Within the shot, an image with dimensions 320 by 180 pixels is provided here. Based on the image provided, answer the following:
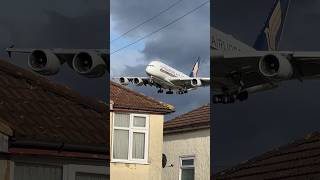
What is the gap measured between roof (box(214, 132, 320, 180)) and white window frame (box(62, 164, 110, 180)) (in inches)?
53.2

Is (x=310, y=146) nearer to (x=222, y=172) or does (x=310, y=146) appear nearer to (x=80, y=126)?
(x=222, y=172)

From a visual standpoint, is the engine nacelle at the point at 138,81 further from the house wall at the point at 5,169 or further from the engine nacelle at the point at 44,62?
the house wall at the point at 5,169

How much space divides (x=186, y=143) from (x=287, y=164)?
5.33m

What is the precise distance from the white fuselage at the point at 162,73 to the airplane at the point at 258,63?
17.2 ft

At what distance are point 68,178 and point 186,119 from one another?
5692 mm

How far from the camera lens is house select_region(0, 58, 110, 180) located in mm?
7137

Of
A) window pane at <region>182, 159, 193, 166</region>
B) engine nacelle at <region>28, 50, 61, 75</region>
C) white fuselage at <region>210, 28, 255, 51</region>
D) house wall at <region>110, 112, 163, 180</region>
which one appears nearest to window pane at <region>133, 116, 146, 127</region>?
house wall at <region>110, 112, 163, 180</region>

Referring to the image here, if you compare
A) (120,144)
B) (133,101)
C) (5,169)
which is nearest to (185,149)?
(120,144)

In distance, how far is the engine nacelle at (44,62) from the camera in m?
7.73

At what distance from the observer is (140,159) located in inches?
481

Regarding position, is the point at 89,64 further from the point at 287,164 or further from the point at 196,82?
the point at 196,82

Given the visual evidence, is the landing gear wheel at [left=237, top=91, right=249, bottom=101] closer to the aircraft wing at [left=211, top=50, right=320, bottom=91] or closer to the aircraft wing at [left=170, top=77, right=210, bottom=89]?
the aircraft wing at [left=211, top=50, right=320, bottom=91]

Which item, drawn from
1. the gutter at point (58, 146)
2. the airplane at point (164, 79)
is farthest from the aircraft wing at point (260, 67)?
the airplane at point (164, 79)

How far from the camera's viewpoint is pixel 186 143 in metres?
12.6
